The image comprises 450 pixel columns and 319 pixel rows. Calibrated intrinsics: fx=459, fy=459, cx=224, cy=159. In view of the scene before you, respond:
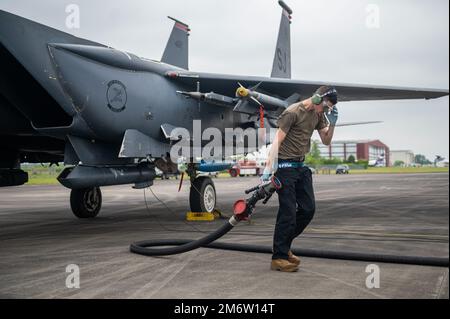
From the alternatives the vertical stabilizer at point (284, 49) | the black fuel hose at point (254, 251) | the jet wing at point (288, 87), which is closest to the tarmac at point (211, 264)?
the black fuel hose at point (254, 251)

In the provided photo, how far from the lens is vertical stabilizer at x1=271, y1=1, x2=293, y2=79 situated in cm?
1624

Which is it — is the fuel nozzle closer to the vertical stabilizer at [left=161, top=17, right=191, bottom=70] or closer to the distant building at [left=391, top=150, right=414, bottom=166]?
the vertical stabilizer at [left=161, top=17, right=191, bottom=70]

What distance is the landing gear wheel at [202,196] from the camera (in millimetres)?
11227

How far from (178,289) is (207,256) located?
5.75ft

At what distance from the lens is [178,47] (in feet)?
46.6

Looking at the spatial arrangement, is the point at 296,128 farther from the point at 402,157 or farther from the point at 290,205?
the point at 402,157

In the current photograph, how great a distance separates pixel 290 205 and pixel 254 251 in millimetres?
1346

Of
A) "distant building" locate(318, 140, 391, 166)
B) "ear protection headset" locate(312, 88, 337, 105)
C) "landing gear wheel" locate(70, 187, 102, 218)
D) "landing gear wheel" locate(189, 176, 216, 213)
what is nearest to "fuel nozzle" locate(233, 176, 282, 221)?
"ear protection headset" locate(312, 88, 337, 105)

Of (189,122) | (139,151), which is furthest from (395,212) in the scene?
(139,151)

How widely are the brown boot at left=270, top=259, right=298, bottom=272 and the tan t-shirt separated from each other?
1.17 m

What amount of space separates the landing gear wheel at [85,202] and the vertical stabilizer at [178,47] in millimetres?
4621

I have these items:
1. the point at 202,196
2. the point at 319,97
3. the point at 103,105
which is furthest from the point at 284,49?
the point at 319,97

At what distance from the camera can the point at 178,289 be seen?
14.4ft

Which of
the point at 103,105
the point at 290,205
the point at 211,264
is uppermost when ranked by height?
the point at 103,105
